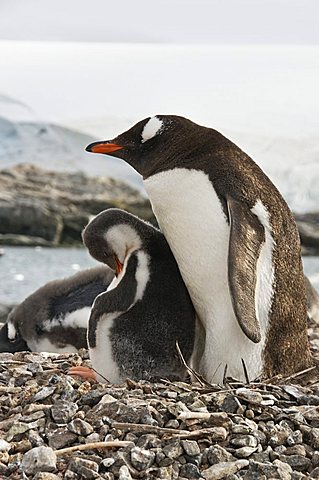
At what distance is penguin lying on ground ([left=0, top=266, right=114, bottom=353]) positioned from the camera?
5695 mm

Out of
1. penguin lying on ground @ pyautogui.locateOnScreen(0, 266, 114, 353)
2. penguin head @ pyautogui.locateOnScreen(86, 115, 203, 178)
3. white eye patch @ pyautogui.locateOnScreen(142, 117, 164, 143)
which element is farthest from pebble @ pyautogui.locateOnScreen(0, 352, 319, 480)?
penguin lying on ground @ pyautogui.locateOnScreen(0, 266, 114, 353)

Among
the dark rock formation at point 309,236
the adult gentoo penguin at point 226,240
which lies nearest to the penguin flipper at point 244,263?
the adult gentoo penguin at point 226,240

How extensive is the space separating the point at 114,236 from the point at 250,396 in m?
1.00

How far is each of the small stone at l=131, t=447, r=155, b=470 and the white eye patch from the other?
62.8 inches

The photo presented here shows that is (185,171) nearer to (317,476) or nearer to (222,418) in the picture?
(222,418)

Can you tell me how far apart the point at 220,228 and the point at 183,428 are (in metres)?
0.98

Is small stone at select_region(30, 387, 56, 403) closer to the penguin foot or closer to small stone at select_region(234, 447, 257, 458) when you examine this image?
the penguin foot

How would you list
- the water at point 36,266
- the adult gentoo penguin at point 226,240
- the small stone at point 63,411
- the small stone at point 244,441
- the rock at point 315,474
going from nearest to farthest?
the rock at point 315,474 → the small stone at point 244,441 → the small stone at point 63,411 → the adult gentoo penguin at point 226,240 → the water at point 36,266

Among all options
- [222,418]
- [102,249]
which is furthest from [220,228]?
[222,418]

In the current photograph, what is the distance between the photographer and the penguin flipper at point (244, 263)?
3.98m

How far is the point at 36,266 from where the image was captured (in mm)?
35656

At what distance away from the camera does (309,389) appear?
162 inches

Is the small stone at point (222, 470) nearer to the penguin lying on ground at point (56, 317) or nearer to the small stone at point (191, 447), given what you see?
the small stone at point (191, 447)

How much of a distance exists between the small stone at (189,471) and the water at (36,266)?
1881 centimetres
